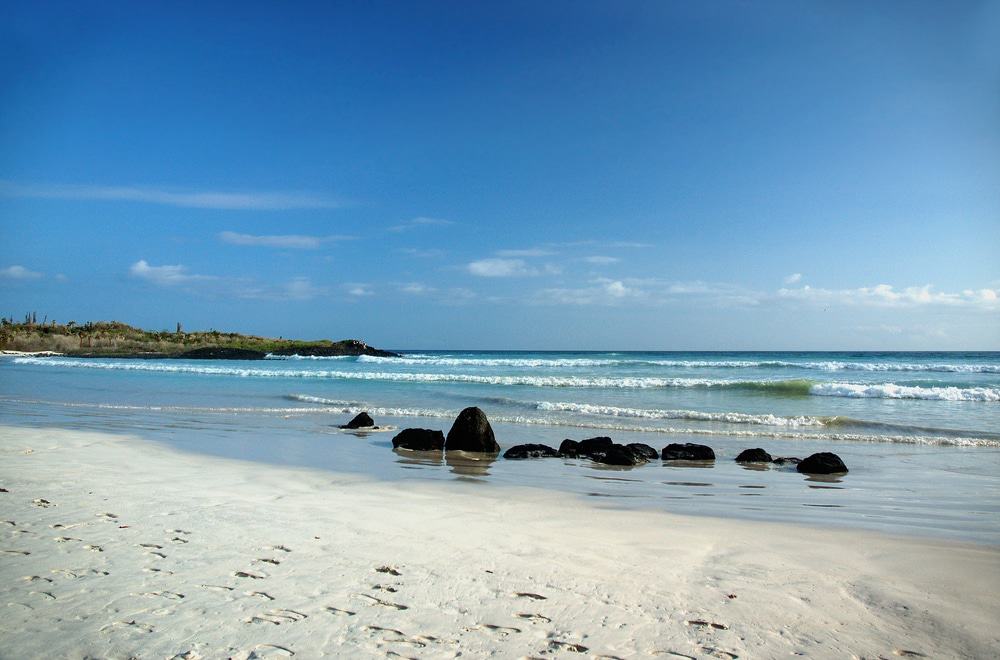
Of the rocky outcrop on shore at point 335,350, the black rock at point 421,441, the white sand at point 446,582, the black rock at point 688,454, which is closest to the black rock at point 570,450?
the black rock at point 688,454

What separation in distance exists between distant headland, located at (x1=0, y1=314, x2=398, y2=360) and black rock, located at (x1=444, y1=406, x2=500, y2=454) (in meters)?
52.9

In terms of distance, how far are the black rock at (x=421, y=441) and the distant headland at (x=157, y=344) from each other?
171 feet

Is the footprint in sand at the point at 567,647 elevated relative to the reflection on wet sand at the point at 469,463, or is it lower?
elevated

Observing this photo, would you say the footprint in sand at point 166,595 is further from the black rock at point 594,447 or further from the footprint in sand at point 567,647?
the black rock at point 594,447

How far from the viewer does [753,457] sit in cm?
1062

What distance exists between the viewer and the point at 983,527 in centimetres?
626

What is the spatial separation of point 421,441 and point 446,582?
7.61 m

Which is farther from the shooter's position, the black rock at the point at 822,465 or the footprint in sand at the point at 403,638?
the black rock at the point at 822,465

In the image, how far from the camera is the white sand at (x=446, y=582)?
10.5 ft

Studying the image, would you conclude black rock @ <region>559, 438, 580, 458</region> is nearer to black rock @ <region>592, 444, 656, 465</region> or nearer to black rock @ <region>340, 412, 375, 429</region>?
black rock @ <region>592, 444, 656, 465</region>

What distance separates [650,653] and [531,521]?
116 inches

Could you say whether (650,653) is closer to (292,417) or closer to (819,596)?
(819,596)

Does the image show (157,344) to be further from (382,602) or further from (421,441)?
(382,602)

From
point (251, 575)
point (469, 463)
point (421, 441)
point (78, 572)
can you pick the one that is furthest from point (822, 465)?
point (78, 572)
